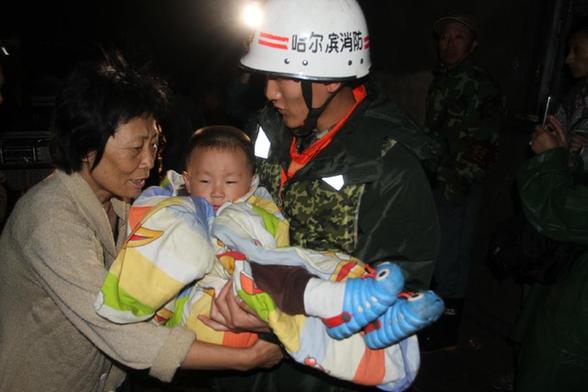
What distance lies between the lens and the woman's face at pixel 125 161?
2094 millimetres

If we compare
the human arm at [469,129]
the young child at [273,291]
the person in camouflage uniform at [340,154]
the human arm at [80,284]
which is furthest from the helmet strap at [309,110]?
the human arm at [469,129]

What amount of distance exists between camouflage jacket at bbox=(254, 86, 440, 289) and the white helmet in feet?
0.91

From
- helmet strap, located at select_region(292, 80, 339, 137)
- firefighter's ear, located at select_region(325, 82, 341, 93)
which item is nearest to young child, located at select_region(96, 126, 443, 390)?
helmet strap, located at select_region(292, 80, 339, 137)

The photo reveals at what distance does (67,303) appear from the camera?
1.83 meters

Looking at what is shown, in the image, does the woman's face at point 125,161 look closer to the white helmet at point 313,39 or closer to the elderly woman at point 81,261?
the elderly woman at point 81,261

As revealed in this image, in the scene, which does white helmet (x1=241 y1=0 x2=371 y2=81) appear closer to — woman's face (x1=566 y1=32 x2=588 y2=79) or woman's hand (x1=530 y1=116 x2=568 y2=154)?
woman's hand (x1=530 y1=116 x2=568 y2=154)

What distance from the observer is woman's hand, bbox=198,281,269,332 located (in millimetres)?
1964

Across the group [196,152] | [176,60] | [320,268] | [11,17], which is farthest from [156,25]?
[320,268]

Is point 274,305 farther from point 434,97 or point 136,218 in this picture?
point 434,97

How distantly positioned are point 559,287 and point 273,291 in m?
1.94

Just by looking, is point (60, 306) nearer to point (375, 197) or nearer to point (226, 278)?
point (226, 278)

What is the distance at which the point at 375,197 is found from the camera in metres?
2.20

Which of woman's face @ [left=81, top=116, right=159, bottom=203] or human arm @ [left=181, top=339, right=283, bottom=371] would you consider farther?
woman's face @ [left=81, top=116, right=159, bottom=203]

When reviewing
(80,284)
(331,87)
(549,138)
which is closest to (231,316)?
(80,284)
